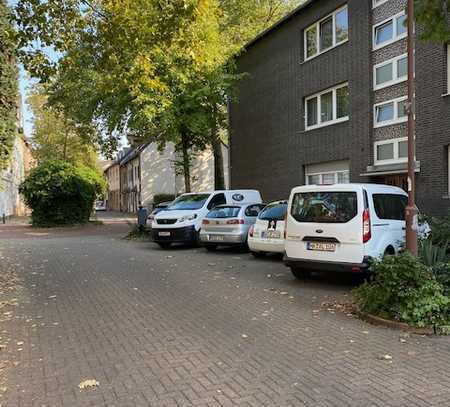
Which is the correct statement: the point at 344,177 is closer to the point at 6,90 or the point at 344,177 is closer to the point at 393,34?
the point at 393,34

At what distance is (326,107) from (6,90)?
38.5 ft

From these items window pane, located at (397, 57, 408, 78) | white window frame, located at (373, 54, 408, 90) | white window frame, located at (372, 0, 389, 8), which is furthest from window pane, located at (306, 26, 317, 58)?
window pane, located at (397, 57, 408, 78)

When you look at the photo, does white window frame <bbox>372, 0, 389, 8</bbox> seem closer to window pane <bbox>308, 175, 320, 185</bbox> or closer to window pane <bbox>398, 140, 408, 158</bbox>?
window pane <bbox>398, 140, 408, 158</bbox>

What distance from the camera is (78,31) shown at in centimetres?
1005

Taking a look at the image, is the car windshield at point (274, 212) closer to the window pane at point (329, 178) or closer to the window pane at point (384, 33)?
the window pane at point (329, 178)

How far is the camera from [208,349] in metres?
5.46

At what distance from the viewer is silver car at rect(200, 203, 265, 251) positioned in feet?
46.7

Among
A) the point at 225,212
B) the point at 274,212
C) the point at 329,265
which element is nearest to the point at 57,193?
the point at 225,212

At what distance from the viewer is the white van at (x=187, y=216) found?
15.9 metres

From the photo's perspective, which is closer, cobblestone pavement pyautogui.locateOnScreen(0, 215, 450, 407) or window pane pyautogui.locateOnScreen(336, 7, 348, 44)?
cobblestone pavement pyautogui.locateOnScreen(0, 215, 450, 407)

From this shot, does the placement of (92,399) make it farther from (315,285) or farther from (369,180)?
(369,180)

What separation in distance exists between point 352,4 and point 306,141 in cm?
525

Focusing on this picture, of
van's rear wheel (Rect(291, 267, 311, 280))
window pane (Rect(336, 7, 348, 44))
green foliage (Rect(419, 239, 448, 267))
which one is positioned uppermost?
window pane (Rect(336, 7, 348, 44))

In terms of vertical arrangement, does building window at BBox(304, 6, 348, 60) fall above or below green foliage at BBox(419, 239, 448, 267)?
above
